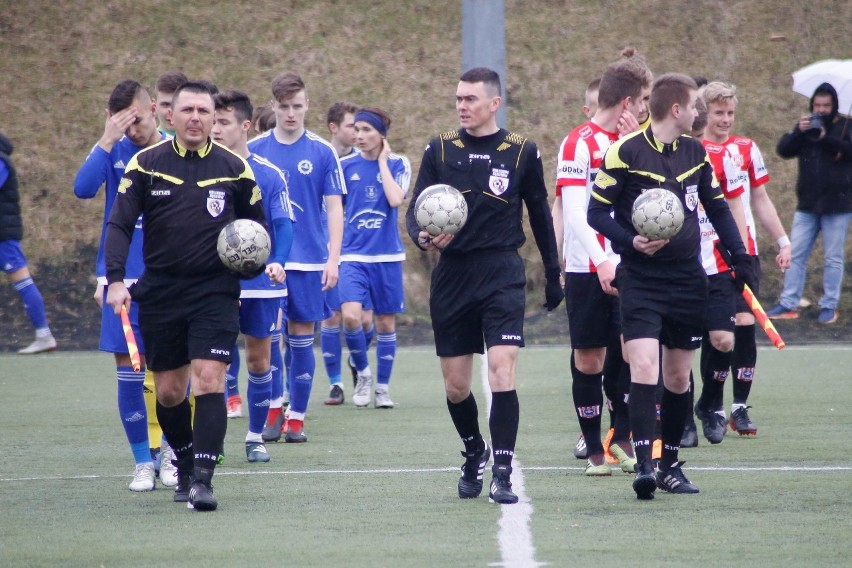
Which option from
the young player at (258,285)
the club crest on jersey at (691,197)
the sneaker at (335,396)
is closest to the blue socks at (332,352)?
the sneaker at (335,396)

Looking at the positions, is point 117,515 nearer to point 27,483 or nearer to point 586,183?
point 27,483

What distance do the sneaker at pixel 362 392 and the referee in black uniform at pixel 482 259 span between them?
4.57m

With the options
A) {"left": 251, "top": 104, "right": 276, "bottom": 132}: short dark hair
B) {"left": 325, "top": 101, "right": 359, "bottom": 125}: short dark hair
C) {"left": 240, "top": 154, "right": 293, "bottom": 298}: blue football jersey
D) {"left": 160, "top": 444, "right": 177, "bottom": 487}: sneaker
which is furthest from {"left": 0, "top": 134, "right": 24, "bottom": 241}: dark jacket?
{"left": 160, "top": 444, "right": 177, "bottom": 487}: sneaker

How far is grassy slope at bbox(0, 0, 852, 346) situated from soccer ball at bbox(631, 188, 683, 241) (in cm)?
1282

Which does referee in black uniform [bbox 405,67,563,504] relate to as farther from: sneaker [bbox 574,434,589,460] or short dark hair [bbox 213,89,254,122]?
short dark hair [bbox 213,89,254,122]

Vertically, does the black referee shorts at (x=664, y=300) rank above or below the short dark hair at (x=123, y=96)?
below

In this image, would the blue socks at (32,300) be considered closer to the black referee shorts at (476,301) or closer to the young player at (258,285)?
the young player at (258,285)

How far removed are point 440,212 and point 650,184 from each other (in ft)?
3.60

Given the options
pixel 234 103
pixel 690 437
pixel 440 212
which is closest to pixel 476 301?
pixel 440 212

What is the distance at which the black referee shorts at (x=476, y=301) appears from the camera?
6.61 m

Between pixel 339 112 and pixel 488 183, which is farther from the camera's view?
pixel 339 112

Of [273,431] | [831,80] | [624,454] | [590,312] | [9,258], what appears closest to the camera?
[590,312]

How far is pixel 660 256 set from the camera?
264 inches

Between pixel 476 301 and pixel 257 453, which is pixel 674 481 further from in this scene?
pixel 257 453
